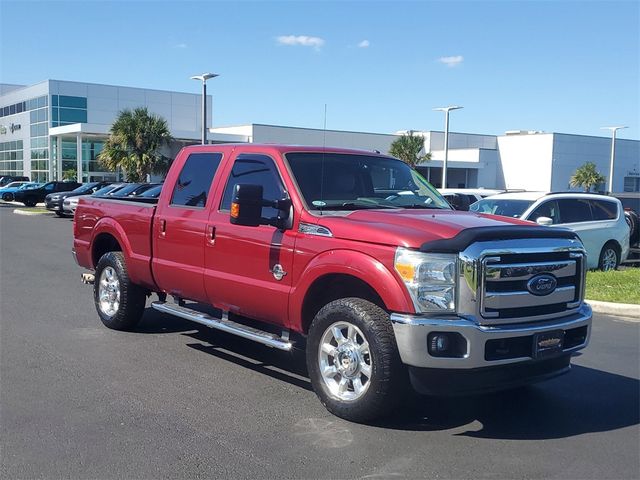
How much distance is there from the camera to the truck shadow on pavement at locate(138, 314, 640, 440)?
4980 millimetres

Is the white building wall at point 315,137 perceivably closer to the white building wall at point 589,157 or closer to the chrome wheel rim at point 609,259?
the white building wall at point 589,157

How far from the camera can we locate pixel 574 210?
13.3 meters

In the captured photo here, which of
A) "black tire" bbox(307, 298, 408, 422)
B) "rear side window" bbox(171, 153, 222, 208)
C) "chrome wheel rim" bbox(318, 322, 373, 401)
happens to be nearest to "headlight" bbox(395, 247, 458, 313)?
"black tire" bbox(307, 298, 408, 422)

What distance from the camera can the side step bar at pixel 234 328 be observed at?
5.54 m

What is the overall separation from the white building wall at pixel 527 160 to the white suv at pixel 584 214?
181ft

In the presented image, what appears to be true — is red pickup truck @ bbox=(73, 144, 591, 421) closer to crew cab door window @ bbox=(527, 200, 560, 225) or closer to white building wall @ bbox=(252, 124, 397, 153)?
crew cab door window @ bbox=(527, 200, 560, 225)

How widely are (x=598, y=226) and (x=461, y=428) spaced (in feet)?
31.8

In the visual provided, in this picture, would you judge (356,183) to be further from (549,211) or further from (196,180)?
(549,211)

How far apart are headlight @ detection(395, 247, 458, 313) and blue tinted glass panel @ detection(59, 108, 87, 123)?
5831cm

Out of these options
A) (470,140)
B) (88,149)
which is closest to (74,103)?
(88,149)

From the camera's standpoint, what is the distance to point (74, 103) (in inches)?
2269

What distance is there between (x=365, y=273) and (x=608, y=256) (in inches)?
416

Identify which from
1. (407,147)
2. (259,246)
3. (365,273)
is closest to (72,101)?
(407,147)

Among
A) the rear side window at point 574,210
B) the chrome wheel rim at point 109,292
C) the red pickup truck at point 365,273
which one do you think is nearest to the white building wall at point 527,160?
the rear side window at point 574,210
